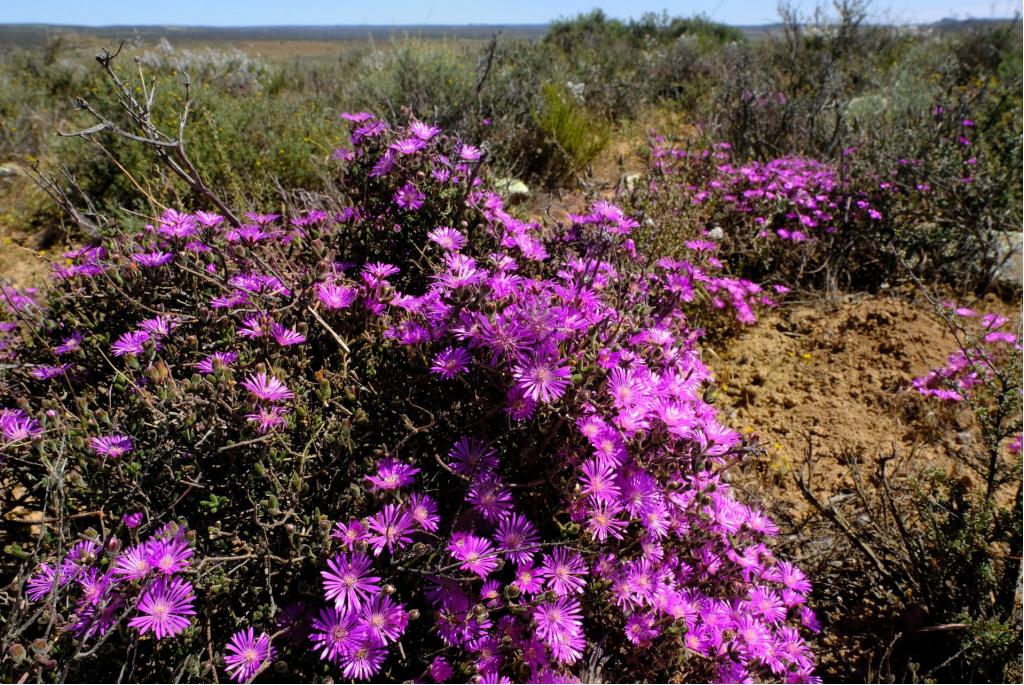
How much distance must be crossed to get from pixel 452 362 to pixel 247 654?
0.69m

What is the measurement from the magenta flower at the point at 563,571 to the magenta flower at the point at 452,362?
0.43 meters

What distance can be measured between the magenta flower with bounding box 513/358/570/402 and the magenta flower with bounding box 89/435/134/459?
2.76 feet

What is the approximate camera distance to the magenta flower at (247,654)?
1.18 m

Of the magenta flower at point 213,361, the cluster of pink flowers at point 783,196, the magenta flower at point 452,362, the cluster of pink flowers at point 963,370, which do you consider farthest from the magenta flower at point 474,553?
the cluster of pink flowers at point 783,196

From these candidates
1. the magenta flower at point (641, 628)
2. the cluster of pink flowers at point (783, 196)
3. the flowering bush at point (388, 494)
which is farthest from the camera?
the cluster of pink flowers at point (783, 196)

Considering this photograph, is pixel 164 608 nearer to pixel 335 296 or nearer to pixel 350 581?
pixel 350 581

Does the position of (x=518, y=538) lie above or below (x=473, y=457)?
below

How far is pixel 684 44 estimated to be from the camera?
432 inches

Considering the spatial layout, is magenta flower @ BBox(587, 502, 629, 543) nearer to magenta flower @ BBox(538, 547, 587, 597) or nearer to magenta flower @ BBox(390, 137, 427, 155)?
magenta flower @ BBox(538, 547, 587, 597)

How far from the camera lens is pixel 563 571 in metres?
1.34

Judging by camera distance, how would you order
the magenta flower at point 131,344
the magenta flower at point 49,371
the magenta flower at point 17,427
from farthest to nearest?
1. the magenta flower at point 49,371
2. the magenta flower at point 131,344
3. the magenta flower at point 17,427

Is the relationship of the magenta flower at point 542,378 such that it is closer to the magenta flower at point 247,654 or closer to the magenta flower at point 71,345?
the magenta flower at point 247,654

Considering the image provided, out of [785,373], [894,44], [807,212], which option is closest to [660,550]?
[785,373]

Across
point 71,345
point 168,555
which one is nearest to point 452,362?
point 168,555
